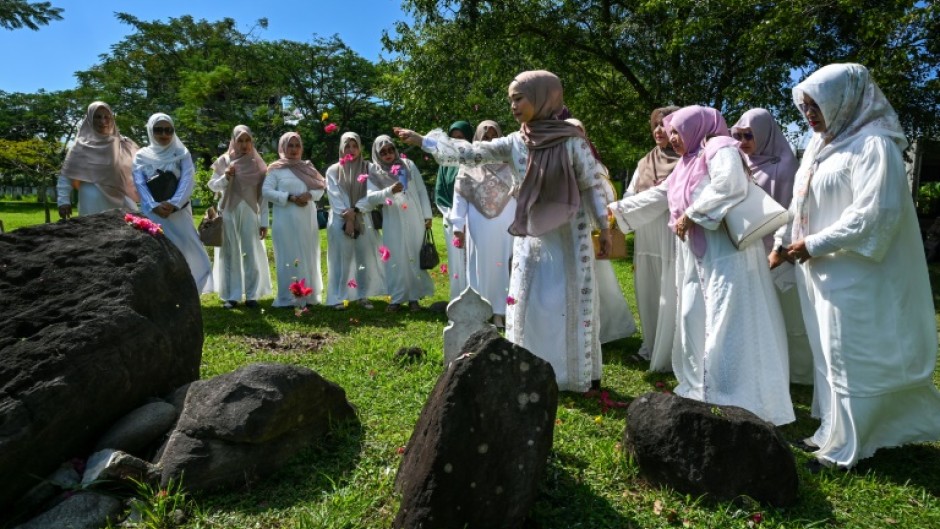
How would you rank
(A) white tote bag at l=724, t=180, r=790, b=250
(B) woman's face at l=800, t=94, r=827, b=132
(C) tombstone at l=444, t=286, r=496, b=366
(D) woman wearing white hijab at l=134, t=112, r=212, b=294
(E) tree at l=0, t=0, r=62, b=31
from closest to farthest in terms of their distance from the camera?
(B) woman's face at l=800, t=94, r=827, b=132 < (A) white tote bag at l=724, t=180, r=790, b=250 < (C) tombstone at l=444, t=286, r=496, b=366 < (D) woman wearing white hijab at l=134, t=112, r=212, b=294 < (E) tree at l=0, t=0, r=62, b=31

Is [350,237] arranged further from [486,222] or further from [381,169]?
[486,222]

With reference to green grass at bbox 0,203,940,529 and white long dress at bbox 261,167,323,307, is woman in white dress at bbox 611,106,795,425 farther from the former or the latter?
white long dress at bbox 261,167,323,307

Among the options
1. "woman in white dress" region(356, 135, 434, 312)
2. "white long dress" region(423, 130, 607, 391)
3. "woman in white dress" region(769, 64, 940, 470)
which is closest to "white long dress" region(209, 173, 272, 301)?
"woman in white dress" region(356, 135, 434, 312)

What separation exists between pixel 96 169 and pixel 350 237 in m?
3.00

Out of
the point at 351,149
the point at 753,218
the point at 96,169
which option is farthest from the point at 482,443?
the point at 96,169

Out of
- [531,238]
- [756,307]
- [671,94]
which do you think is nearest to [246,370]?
[531,238]

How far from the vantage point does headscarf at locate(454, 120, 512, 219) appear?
7.25 m

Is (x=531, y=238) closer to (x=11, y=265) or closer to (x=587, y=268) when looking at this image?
(x=587, y=268)

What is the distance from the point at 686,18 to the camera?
1062 cm

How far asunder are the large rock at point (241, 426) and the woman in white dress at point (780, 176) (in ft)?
11.7

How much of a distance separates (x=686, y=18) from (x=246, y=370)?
9.31 m

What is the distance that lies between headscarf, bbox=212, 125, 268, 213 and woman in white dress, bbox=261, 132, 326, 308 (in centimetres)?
14

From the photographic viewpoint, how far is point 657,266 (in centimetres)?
601

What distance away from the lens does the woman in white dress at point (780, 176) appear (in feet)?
17.3
